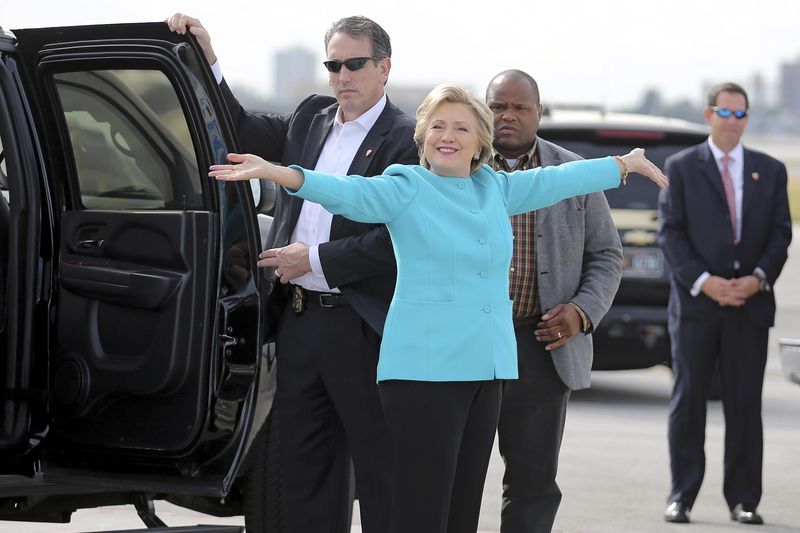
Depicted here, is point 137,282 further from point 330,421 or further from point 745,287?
point 745,287

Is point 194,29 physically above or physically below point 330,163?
above

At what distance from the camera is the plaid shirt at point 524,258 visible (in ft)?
16.4

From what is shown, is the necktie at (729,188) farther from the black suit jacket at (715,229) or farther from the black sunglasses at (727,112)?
the black sunglasses at (727,112)

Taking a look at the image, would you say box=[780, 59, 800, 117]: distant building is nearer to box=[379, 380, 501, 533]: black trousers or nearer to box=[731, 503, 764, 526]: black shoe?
box=[731, 503, 764, 526]: black shoe

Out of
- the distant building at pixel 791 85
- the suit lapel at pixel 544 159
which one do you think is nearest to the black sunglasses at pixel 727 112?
the suit lapel at pixel 544 159

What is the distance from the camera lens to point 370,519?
450cm

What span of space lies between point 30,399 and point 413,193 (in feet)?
4.44

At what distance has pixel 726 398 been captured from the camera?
6766mm

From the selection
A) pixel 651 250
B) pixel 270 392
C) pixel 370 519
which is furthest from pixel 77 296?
pixel 651 250

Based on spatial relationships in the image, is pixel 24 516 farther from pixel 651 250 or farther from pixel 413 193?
pixel 651 250

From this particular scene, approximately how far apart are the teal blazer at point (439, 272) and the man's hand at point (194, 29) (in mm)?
778

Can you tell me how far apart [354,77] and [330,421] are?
98 cm

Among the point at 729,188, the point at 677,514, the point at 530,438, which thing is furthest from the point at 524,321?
the point at 729,188

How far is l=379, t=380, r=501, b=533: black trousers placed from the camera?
12.9 ft
